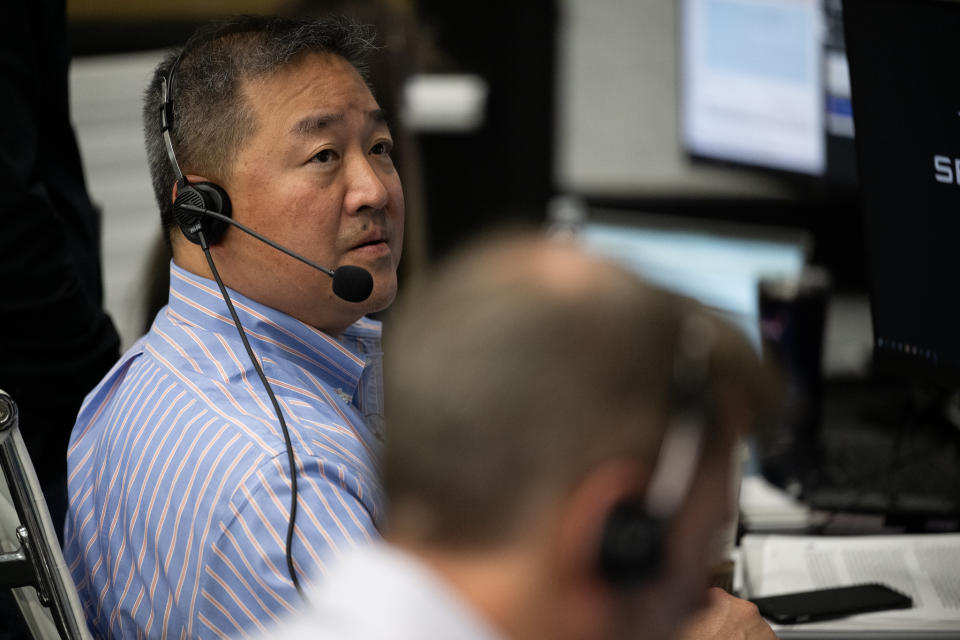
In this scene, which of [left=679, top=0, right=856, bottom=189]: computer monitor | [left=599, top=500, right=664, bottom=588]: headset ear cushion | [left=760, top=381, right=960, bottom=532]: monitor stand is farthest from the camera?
[left=679, top=0, right=856, bottom=189]: computer monitor

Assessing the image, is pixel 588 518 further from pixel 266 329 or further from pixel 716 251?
pixel 716 251

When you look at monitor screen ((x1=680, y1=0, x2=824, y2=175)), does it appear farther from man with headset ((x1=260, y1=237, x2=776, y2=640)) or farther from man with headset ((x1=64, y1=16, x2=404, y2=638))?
man with headset ((x1=260, y1=237, x2=776, y2=640))

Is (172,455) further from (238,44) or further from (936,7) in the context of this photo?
(936,7)

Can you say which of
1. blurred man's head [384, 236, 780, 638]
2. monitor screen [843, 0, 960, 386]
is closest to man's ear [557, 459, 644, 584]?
blurred man's head [384, 236, 780, 638]

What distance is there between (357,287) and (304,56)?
0.24m

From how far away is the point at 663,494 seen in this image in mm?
542

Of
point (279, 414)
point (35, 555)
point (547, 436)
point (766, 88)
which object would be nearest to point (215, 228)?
point (279, 414)

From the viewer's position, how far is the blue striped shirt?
0.92 meters

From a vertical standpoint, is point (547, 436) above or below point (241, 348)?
above

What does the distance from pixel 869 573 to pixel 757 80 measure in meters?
1.44

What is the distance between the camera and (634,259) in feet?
1.99

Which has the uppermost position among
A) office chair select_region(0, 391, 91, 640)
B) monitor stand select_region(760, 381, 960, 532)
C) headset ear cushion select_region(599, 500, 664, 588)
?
headset ear cushion select_region(599, 500, 664, 588)

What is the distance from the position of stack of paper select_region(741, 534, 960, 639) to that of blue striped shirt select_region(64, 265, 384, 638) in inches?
19.4

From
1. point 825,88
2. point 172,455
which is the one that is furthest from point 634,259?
point 825,88
